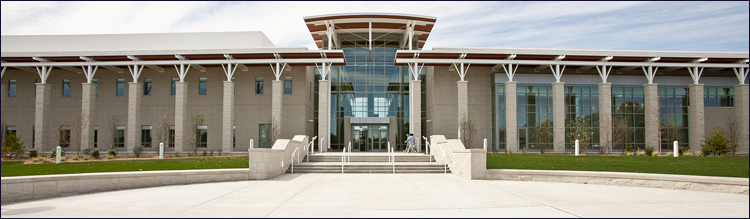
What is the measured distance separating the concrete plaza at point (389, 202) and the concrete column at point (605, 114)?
19028 millimetres

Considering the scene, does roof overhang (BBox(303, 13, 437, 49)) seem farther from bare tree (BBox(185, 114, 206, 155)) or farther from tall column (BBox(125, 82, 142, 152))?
tall column (BBox(125, 82, 142, 152))

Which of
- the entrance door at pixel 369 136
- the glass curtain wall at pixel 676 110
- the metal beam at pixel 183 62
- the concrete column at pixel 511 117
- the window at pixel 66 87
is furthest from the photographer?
the entrance door at pixel 369 136

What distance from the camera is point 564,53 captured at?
3123 cm

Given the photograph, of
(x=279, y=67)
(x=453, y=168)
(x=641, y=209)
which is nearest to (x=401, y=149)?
(x=279, y=67)

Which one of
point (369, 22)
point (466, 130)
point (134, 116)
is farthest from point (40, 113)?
point (466, 130)

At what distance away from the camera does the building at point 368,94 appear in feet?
104

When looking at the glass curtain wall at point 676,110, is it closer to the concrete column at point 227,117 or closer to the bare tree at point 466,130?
the bare tree at point 466,130

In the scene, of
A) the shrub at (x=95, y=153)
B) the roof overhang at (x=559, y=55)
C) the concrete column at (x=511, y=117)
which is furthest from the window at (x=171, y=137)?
the concrete column at (x=511, y=117)

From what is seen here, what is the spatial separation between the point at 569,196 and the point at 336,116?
2628 centimetres

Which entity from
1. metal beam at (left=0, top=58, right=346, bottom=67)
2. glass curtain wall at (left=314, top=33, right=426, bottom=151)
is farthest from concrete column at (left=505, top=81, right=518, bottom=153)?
metal beam at (left=0, top=58, right=346, bottom=67)

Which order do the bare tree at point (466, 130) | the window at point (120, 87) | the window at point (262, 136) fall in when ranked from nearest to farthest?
the bare tree at point (466, 130) → the window at point (262, 136) → the window at point (120, 87)

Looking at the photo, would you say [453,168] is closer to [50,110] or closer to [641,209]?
[641,209]

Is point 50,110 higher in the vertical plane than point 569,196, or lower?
higher

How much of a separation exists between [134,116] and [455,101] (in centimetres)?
2314
